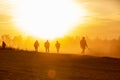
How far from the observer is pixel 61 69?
39.3m

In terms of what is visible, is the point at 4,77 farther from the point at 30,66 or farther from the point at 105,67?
the point at 105,67

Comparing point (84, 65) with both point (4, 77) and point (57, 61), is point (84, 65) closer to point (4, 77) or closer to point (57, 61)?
point (57, 61)

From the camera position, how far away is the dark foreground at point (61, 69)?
109 feet

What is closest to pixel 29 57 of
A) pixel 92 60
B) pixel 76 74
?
pixel 92 60

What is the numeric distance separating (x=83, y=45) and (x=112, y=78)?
27.0 m

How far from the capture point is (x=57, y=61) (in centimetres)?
4706

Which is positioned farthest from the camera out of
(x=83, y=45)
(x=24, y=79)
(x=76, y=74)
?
(x=83, y=45)

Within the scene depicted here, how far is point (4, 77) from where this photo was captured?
104 feet

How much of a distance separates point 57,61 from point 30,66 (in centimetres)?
669

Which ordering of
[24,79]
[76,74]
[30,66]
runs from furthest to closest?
[30,66], [76,74], [24,79]

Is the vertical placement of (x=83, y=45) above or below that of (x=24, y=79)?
above

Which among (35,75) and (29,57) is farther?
(29,57)

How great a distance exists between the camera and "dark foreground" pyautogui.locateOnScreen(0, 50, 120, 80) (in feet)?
109

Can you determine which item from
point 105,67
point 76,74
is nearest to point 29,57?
point 105,67
